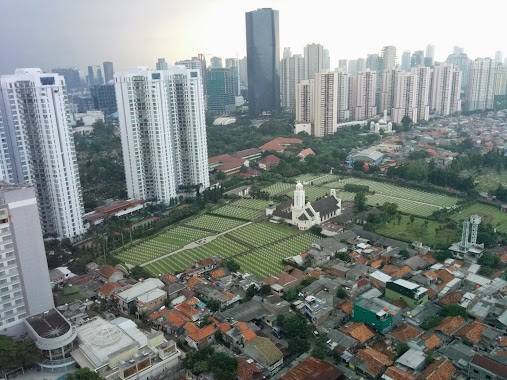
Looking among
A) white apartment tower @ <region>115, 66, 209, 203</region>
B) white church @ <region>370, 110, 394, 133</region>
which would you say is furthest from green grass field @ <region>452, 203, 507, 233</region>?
white church @ <region>370, 110, 394, 133</region>

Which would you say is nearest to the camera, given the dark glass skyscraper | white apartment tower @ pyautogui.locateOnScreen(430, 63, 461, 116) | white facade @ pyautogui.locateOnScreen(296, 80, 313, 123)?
white facade @ pyautogui.locateOnScreen(296, 80, 313, 123)

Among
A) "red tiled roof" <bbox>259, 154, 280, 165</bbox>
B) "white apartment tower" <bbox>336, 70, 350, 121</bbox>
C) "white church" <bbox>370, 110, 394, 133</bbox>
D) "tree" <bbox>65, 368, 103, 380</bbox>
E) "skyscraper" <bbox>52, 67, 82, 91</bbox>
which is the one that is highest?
"skyscraper" <bbox>52, 67, 82, 91</bbox>

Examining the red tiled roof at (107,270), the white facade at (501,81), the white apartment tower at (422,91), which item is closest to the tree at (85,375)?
the red tiled roof at (107,270)

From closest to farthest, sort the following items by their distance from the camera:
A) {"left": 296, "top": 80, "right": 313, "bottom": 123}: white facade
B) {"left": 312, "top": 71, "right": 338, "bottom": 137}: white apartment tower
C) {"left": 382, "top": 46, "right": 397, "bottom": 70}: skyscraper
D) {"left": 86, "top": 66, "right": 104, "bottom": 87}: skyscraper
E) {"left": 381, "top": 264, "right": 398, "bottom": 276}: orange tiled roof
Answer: {"left": 381, "top": 264, "right": 398, "bottom": 276}: orange tiled roof
{"left": 312, "top": 71, "right": 338, "bottom": 137}: white apartment tower
{"left": 296, "top": 80, "right": 313, "bottom": 123}: white facade
{"left": 382, "top": 46, "right": 397, "bottom": 70}: skyscraper
{"left": 86, "top": 66, "right": 104, "bottom": 87}: skyscraper

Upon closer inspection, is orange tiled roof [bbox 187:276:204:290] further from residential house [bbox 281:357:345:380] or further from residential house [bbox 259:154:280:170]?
residential house [bbox 259:154:280:170]

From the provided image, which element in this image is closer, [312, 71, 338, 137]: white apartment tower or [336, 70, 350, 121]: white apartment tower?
[312, 71, 338, 137]: white apartment tower

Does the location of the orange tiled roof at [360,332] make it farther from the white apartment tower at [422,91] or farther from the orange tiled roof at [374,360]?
the white apartment tower at [422,91]

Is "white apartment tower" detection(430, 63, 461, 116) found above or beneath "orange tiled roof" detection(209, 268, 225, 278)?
above

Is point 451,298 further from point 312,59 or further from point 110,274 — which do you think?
point 312,59
